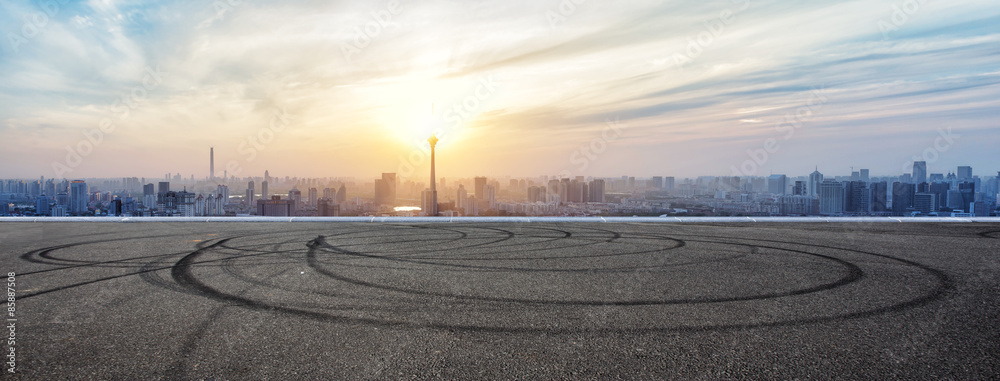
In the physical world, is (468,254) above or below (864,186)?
below

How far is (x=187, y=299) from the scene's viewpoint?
620 centimetres

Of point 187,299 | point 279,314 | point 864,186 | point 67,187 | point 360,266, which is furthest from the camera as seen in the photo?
point 864,186

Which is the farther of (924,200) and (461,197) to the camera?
(461,197)

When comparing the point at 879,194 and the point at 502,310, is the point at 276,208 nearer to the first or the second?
the point at 502,310

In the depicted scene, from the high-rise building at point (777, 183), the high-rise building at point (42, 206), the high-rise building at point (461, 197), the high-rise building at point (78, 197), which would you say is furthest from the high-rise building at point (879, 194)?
the high-rise building at point (42, 206)

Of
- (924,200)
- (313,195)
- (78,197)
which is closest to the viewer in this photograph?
(78,197)

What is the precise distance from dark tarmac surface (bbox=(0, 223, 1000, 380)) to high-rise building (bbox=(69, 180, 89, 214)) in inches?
291

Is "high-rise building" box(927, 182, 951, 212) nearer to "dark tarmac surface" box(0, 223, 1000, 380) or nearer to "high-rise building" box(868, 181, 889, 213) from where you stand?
"high-rise building" box(868, 181, 889, 213)

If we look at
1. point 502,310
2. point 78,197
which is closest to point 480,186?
point 78,197

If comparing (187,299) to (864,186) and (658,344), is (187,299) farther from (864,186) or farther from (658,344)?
(864,186)

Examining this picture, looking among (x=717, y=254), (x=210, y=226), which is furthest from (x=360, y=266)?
(x=210, y=226)

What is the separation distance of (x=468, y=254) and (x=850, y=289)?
5.81 m

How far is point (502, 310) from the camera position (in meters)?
5.69

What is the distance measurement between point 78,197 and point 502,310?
2062 centimetres
